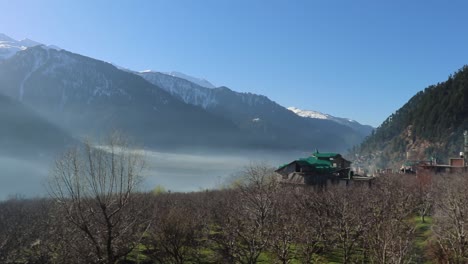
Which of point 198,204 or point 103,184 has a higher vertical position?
point 103,184

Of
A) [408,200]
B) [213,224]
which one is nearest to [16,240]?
[213,224]

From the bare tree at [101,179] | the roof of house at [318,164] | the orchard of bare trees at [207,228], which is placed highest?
the roof of house at [318,164]

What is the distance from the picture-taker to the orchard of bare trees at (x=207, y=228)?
33969 millimetres

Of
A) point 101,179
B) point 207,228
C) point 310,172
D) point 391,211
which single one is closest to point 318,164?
point 310,172

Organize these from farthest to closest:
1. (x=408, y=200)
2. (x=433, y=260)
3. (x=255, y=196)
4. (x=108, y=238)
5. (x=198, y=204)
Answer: (x=198, y=204) → (x=408, y=200) → (x=255, y=196) → (x=433, y=260) → (x=108, y=238)

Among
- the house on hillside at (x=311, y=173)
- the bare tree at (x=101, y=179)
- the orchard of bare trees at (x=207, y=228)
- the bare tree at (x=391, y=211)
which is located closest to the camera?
the bare tree at (x=101, y=179)

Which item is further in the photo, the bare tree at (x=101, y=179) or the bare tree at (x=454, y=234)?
the bare tree at (x=454, y=234)

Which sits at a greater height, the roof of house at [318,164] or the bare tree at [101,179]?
the roof of house at [318,164]

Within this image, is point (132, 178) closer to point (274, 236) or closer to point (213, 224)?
point (274, 236)

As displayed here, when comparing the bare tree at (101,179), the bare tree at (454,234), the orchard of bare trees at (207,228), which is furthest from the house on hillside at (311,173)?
the bare tree at (101,179)

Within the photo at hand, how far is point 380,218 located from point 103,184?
4411cm

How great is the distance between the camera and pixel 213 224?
94438 mm

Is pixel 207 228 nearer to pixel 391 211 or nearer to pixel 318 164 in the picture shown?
pixel 391 211

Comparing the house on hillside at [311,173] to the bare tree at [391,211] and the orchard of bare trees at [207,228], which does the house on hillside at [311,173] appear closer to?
the bare tree at [391,211]
